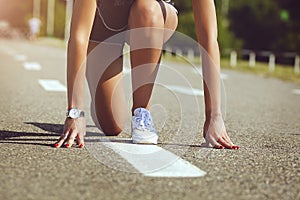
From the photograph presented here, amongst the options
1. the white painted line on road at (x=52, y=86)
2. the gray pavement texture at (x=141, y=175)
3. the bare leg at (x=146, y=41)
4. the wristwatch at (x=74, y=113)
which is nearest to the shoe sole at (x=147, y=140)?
the gray pavement texture at (x=141, y=175)

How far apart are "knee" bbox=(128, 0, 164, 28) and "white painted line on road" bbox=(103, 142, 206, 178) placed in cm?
73

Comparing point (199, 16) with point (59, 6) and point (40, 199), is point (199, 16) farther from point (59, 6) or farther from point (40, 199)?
point (59, 6)

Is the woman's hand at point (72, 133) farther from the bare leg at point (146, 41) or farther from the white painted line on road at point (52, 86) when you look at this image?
the white painted line on road at point (52, 86)

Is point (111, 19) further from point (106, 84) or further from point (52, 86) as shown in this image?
point (52, 86)

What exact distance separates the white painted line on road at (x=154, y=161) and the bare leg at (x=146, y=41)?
426 millimetres

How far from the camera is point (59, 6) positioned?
82375 mm

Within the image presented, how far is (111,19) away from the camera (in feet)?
14.3

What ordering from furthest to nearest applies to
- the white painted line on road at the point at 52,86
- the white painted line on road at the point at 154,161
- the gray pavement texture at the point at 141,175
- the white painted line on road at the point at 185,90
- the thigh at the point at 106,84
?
the white painted line on road at the point at 185,90
the white painted line on road at the point at 52,86
the thigh at the point at 106,84
the white painted line on road at the point at 154,161
the gray pavement texture at the point at 141,175

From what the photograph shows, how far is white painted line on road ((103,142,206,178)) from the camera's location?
319 cm

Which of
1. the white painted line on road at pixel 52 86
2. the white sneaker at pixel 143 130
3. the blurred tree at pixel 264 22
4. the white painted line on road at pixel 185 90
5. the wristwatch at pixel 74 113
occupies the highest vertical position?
the wristwatch at pixel 74 113

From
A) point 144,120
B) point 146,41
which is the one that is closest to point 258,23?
point 146,41

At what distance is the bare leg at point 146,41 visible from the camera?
416cm

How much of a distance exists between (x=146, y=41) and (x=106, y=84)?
25.9 inches

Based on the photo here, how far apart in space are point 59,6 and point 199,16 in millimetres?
79721
